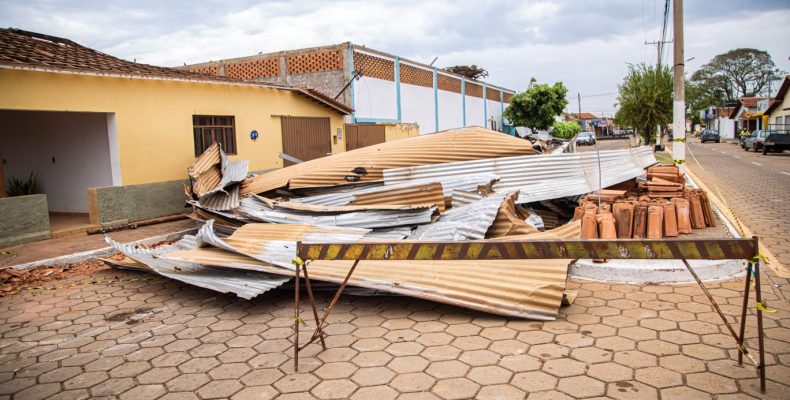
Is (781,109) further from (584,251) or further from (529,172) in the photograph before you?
(584,251)

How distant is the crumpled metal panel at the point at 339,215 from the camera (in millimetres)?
5789

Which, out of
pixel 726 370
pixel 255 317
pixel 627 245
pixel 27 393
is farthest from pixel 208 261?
pixel 726 370

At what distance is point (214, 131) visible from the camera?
1077cm

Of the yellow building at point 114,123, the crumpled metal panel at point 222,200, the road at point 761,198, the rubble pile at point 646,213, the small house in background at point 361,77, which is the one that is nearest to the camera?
A: the rubble pile at point 646,213

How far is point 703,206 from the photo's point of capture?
6949 millimetres

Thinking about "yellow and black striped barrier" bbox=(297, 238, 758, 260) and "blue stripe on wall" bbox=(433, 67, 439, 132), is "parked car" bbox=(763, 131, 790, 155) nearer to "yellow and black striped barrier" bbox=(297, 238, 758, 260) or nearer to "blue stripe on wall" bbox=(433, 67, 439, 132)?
"blue stripe on wall" bbox=(433, 67, 439, 132)

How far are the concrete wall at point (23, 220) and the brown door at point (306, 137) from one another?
18.9 feet

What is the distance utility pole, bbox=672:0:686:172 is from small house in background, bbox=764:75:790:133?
31.6 m

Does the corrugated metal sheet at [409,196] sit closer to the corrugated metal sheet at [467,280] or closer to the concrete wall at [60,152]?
the corrugated metal sheet at [467,280]

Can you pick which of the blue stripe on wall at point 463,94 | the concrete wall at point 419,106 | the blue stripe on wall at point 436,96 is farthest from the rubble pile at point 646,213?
the blue stripe on wall at point 463,94

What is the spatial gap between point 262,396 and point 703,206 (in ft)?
21.4

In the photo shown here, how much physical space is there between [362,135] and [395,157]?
8351 millimetres

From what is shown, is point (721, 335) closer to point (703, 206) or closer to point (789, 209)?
point (703, 206)

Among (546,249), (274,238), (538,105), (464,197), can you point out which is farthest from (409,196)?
(538,105)
